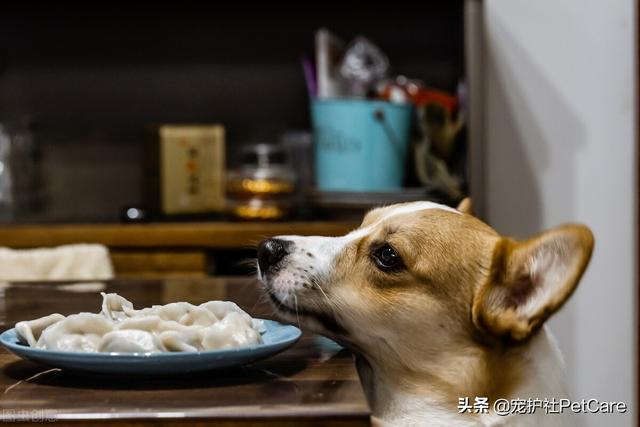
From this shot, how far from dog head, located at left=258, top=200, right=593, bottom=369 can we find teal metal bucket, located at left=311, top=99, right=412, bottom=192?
4.66 feet

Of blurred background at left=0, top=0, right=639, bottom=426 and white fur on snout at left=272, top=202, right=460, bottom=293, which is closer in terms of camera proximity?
white fur on snout at left=272, top=202, right=460, bottom=293

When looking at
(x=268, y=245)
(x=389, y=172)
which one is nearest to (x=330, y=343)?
(x=268, y=245)

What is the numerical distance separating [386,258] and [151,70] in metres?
1.97

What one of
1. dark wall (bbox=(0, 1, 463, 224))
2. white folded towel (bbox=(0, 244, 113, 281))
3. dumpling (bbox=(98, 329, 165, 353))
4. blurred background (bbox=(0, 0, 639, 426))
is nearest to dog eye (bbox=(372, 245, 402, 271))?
dumpling (bbox=(98, 329, 165, 353))

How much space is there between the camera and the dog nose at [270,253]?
1126 mm

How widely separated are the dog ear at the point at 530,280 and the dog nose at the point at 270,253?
229 millimetres

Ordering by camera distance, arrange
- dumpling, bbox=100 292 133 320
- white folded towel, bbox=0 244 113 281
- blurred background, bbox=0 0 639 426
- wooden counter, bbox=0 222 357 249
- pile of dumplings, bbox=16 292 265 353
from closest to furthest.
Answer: pile of dumplings, bbox=16 292 265 353 < dumpling, bbox=100 292 133 320 < white folded towel, bbox=0 244 113 281 < wooden counter, bbox=0 222 357 249 < blurred background, bbox=0 0 639 426

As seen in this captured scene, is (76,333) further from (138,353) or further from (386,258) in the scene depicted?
(386,258)

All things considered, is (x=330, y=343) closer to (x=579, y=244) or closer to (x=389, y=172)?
(x=579, y=244)

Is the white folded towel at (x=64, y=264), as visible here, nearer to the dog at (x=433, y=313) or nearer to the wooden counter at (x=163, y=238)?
the wooden counter at (x=163, y=238)

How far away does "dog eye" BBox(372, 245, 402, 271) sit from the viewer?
115 cm

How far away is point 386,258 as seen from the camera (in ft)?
3.81

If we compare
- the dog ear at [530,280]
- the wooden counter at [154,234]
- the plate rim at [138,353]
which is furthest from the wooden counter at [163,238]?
the plate rim at [138,353]

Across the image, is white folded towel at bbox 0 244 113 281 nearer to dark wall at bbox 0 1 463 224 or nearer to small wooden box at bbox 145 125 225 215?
small wooden box at bbox 145 125 225 215
